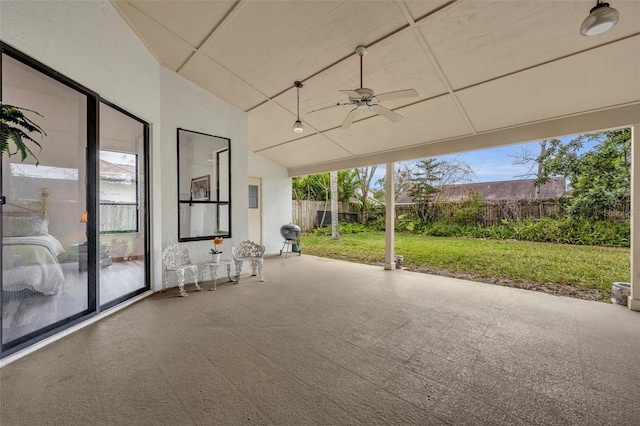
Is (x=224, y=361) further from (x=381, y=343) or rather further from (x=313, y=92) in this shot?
(x=313, y=92)

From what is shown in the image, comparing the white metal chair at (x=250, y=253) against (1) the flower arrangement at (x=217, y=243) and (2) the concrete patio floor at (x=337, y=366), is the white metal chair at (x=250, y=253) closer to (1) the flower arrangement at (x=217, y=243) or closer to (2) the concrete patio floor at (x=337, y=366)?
(1) the flower arrangement at (x=217, y=243)

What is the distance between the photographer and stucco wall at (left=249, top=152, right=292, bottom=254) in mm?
7812

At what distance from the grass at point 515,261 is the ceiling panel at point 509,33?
11.5 feet

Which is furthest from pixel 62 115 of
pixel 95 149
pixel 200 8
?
pixel 200 8

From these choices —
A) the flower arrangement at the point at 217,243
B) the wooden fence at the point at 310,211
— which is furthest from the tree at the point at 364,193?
the flower arrangement at the point at 217,243

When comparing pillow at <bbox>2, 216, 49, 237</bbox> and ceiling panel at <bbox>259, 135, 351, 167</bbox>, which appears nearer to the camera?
pillow at <bbox>2, 216, 49, 237</bbox>

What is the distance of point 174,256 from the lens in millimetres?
4297

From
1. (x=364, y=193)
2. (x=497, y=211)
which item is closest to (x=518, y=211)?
(x=497, y=211)

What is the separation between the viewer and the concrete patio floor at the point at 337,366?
65.2 inches

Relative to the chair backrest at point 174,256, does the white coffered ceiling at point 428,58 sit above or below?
above

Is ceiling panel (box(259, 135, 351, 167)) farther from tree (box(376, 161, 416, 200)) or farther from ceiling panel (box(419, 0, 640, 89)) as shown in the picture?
tree (box(376, 161, 416, 200))

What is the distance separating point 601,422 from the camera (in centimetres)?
159

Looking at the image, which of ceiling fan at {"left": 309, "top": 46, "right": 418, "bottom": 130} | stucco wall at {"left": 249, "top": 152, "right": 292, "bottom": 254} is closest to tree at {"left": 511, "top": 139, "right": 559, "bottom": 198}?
ceiling fan at {"left": 309, "top": 46, "right": 418, "bottom": 130}

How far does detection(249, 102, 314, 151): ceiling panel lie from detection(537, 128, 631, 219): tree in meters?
6.58
